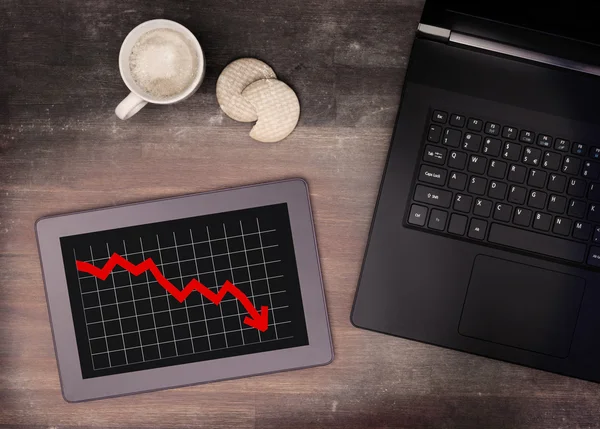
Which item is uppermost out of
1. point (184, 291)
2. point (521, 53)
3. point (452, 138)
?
point (521, 53)

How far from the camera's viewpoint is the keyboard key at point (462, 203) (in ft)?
2.10

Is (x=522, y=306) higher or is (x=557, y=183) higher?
(x=557, y=183)

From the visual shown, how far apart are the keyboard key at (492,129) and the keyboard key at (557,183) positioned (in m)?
0.08

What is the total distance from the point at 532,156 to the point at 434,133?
118 mm

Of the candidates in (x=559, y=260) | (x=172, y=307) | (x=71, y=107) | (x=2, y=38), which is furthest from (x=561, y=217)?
(x=2, y=38)

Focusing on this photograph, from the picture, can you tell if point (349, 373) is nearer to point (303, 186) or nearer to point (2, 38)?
point (303, 186)

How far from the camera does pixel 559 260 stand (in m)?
0.65

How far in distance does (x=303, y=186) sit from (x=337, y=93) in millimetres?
125

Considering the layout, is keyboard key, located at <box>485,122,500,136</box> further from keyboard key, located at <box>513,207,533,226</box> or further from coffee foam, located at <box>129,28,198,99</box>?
coffee foam, located at <box>129,28,198,99</box>

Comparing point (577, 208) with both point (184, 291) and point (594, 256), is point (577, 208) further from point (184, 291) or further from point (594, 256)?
point (184, 291)

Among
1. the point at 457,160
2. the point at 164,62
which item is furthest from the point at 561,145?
the point at 164,62

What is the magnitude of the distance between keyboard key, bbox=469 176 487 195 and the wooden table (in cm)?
12

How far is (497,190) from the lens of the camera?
638mm

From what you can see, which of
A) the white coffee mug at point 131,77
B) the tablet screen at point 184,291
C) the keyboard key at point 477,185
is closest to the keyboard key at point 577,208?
the keyboard key at point 477,185
